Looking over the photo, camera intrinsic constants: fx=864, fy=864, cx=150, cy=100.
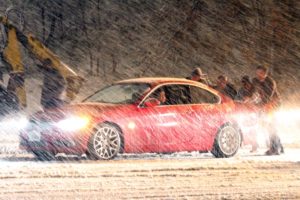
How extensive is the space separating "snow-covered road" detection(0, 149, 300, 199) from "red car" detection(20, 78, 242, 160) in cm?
27

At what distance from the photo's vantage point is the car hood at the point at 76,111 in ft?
46.9

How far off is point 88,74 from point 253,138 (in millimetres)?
18744

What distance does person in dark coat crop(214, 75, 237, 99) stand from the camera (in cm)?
1819

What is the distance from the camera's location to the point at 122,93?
15508 millimetres

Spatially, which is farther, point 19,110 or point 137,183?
point 19,110

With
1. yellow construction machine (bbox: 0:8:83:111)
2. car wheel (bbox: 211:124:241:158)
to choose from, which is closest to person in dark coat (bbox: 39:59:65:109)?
yellow construction machine (bbox: 0:8:83:111)

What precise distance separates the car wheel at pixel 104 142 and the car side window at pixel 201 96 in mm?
2172

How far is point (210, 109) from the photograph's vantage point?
15.8 m

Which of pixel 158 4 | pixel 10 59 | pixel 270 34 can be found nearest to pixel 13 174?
pixel 10 59

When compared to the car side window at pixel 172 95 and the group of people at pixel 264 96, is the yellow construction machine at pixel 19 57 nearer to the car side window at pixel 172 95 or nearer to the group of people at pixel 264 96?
the group of people at pixel 264 96

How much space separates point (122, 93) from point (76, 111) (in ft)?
4.65

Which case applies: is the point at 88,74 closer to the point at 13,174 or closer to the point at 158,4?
the point at 158,4

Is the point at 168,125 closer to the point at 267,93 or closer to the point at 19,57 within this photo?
the point at 267,93

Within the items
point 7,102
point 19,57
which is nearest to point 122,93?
point 19,57
